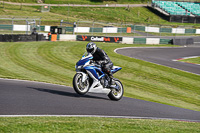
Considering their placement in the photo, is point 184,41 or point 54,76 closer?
point 54,76

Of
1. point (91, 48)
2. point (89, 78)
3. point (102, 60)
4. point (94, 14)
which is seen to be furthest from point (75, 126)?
point (94, 14)

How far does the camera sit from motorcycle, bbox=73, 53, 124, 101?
11484 millimetres

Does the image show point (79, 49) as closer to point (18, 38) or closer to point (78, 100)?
point (18, 38)

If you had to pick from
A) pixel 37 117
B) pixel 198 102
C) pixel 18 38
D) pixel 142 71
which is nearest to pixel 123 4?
pixel 18 38

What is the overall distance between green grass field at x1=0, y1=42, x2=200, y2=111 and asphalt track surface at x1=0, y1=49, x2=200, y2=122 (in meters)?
3.50

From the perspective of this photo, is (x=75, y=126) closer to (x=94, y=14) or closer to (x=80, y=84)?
(x=80, y=84)

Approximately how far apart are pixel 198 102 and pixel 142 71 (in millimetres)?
7042

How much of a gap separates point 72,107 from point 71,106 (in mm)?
111

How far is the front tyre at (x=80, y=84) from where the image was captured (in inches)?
445

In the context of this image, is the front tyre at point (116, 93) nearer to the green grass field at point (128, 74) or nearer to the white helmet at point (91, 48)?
the white helmet at point (91, 48)

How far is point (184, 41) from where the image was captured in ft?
151

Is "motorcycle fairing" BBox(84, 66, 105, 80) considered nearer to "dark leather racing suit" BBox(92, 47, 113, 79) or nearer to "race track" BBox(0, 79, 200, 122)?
"dark leather racing suit" BBox(92, 47, 113, 79)

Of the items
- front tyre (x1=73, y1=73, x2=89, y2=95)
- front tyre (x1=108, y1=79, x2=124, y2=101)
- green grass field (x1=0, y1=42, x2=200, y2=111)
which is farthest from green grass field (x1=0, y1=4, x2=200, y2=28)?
front tyre (x1=73, y1=73, x2=89, y2=95)

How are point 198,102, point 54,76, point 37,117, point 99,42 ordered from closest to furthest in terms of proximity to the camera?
1. point 37,117
2. point 198,102
3. point 54,76
4. point 99,42
